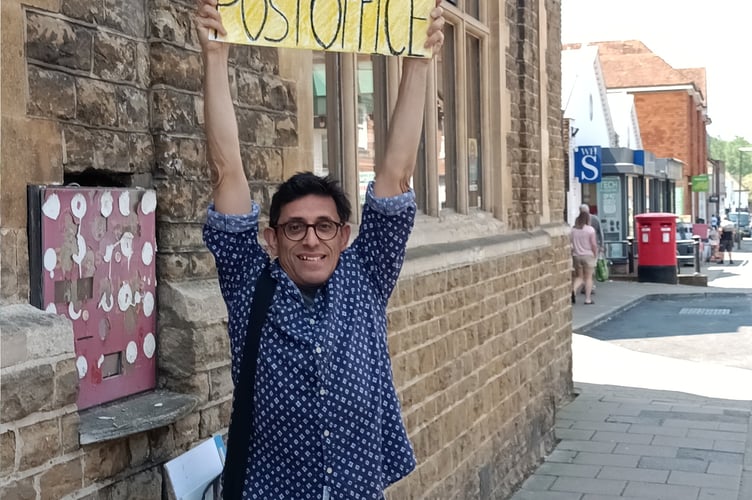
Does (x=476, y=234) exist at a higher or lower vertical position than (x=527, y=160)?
lower

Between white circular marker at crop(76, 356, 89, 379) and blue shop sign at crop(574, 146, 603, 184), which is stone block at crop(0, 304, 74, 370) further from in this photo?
blue shop sign at crop(574, 146, 603, 184)

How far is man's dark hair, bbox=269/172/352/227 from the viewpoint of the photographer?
Result: 2.57 m

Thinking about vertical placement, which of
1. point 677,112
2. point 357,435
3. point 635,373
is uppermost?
point 677,112

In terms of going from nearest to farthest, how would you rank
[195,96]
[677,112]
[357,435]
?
1. [357,435]
2. [195,96]
3. [677,112]

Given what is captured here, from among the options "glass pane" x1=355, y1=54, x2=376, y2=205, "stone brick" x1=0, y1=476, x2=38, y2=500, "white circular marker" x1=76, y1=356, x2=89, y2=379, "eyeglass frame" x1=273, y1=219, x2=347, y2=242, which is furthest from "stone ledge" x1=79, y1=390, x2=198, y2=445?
"glass pane" x1=355, y1=54, x2=376, y2=205

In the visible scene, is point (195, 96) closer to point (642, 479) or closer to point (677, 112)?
point (642, 479)

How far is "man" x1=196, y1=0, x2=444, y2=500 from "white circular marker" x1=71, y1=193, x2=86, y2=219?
54 cm

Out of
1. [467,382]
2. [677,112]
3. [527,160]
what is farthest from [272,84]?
[677,112]

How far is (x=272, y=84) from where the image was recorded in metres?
4.03

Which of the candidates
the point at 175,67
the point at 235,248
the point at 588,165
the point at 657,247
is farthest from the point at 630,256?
the point at 235,248

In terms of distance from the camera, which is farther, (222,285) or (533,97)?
(533,97)

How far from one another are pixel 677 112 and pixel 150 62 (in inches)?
1748

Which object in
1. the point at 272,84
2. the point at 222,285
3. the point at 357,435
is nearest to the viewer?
the point at 357,435

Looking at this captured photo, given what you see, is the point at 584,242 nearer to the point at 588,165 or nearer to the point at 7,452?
the point at 588,165
